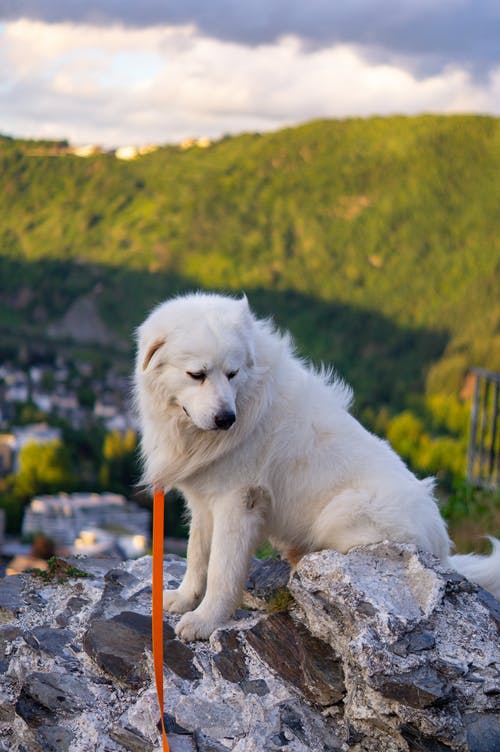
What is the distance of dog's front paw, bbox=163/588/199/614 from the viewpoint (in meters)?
4.54

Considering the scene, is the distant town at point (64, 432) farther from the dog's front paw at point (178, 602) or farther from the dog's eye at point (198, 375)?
the dog's eye at point (198, 375)

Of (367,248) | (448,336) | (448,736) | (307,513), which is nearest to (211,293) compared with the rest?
(307,513)

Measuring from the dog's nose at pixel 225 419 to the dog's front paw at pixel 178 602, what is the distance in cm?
116

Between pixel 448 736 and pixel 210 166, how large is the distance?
302 ft

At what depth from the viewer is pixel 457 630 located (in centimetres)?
379

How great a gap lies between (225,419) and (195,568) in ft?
3.43

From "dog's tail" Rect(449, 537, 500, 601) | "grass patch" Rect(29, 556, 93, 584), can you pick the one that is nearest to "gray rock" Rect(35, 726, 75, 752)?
"grass patch" Rect(29, 556, 93, 584)

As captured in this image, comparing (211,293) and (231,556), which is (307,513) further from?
(211,293)

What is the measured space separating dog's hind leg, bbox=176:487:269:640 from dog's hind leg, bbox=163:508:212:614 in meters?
0.23

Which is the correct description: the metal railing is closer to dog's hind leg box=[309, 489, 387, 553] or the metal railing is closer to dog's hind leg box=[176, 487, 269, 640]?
dog's hind leg box=[309, 489, 387, 553]

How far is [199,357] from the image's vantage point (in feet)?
13.1

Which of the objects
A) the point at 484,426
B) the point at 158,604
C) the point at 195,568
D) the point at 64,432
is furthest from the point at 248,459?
the point at 64,432

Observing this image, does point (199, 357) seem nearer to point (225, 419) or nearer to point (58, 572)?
point (225, 419)

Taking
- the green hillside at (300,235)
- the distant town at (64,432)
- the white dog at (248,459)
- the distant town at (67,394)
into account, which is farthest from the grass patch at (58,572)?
the green hillside at (300,235)
